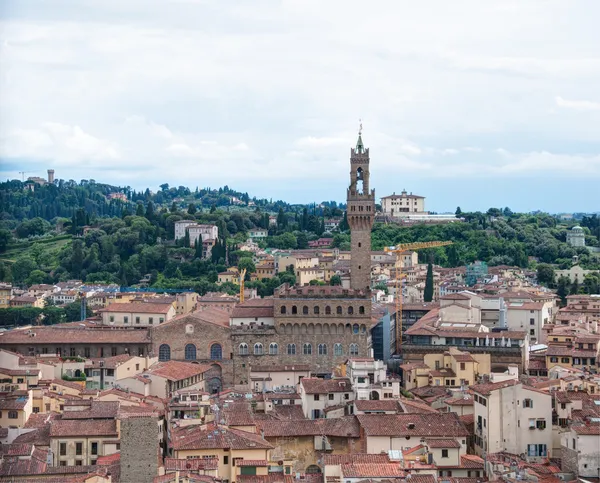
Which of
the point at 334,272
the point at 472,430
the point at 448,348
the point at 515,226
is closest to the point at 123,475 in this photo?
the point at 472,430

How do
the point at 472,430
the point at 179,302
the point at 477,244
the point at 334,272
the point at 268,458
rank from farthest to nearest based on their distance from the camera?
the point at 477,244 → the point at 334,272 → the point at 179,302 → the point at 472,430 → the point at 268,458

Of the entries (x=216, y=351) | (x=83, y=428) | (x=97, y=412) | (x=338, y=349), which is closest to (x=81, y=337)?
(x=216, y=351)

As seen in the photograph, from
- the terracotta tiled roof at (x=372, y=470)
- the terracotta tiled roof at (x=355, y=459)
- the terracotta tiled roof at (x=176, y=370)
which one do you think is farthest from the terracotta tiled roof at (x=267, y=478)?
the terracotta tiled roof at (x=176, y=370)

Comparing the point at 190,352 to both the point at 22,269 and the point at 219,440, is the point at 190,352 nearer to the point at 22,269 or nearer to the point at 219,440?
the point at 219,440

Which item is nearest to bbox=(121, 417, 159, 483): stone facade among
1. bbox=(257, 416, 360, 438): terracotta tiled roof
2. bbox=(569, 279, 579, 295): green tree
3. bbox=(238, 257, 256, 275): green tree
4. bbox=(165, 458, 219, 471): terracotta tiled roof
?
bbox=(165, 458, 219, 471): terracotta tiled roof

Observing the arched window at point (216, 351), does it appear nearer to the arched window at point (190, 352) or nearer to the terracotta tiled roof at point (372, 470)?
the arched window at point (190, 352)

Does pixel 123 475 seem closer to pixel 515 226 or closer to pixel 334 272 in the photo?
pixel 334 272
